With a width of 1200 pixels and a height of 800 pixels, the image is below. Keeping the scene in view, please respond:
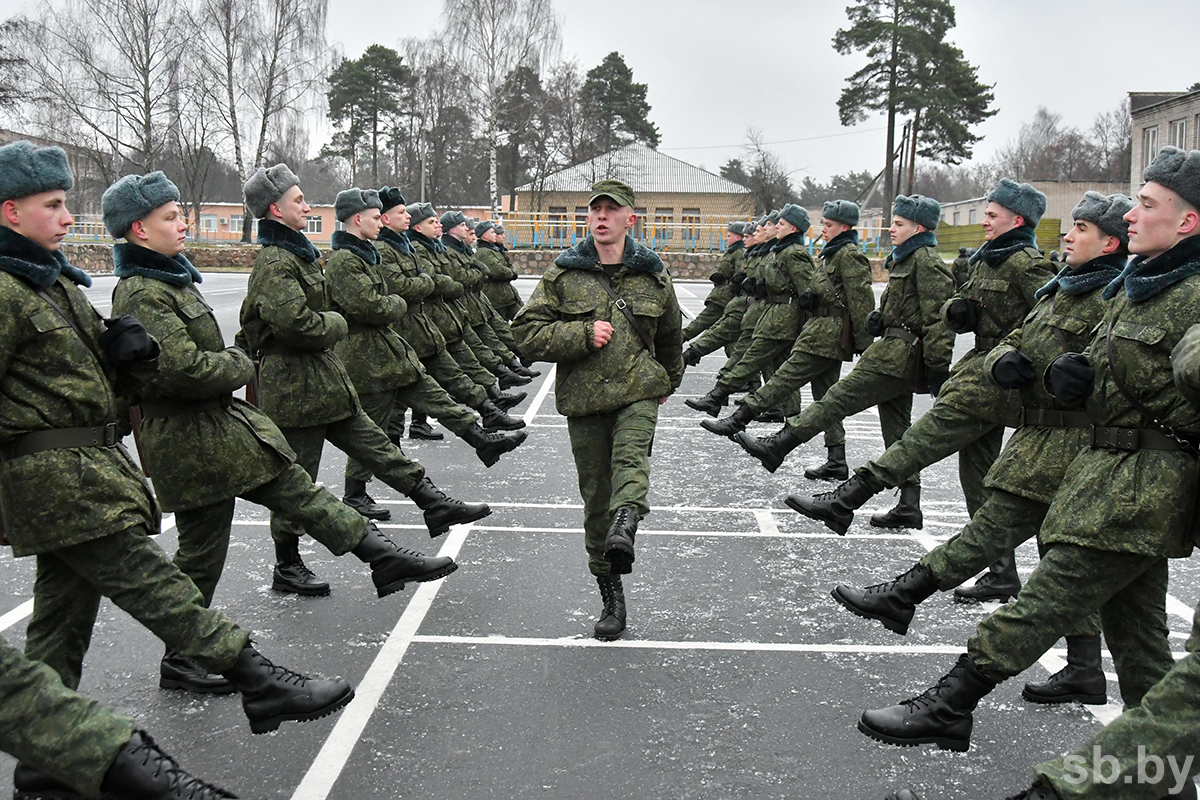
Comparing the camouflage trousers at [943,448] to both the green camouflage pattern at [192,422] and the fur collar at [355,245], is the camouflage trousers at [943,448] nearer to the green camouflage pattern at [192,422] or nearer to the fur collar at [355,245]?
the green camouflage pattern at [192,422]

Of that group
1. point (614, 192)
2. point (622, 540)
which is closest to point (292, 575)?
point (622, 540)

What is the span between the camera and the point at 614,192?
488 cm

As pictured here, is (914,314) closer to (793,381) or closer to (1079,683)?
(793,381)

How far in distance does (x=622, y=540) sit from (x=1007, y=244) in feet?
8.92

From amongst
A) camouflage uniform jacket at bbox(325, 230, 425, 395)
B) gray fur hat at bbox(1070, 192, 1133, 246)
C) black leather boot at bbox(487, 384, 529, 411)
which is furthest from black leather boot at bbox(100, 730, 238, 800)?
black leather boot at bbox(487, 384, 529, 411)

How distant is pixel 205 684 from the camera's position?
4.18 meters

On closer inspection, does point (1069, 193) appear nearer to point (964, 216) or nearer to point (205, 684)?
point (964, 216)

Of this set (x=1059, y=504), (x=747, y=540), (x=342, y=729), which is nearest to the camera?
(x=1059, y=504)

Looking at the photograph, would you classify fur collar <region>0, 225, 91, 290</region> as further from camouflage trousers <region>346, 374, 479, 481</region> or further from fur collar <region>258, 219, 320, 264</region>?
camouflage trousers <region>346, 374, 479, 481</region>


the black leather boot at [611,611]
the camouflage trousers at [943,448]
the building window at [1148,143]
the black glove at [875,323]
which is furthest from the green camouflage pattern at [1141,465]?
the building window at [1148,143]

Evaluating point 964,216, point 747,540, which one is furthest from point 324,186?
point 747,540

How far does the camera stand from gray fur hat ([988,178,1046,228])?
558 cm

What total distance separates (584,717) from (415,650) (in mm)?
981

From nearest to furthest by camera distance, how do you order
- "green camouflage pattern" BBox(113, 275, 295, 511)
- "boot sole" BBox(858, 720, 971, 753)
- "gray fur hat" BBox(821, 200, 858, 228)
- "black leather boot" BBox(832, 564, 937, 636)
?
"boot sole" BBox(858, 720, 971, 753), "green camouflage pattern" BBox(113, 275, 295, 511), "black leather boot" BBox(832, 564, 937, 636), "gray fur hat" BBox(821, 200, 858, 228)
